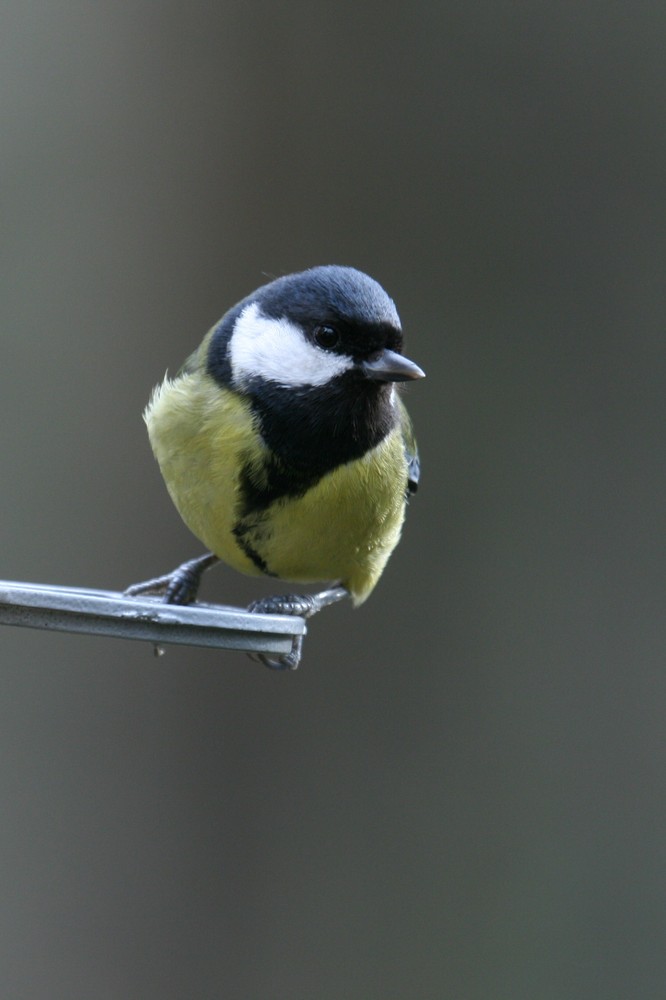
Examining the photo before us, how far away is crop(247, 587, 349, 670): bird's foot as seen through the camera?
144 centimetres

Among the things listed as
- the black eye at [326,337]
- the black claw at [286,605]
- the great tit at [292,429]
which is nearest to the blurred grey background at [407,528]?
the black claw at [286,605]

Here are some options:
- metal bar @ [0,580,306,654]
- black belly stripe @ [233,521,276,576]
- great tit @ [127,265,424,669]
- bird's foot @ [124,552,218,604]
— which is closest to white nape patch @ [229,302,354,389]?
great tit @ [127,265,424,669]

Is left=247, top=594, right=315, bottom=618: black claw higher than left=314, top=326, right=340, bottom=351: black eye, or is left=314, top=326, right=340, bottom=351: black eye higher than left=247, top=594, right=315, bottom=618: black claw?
left=314, top=326, right=340, bottom=351: black eye

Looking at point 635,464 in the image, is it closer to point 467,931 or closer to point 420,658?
point 420,658

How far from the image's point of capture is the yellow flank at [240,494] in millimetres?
1492

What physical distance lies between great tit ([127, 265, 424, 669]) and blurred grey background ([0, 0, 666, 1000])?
3.22 ft

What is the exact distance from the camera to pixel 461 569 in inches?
110

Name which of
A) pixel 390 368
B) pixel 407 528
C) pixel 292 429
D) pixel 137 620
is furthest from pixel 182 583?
pixel 407 528

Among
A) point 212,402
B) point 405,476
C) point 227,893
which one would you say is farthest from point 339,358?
point 227,893

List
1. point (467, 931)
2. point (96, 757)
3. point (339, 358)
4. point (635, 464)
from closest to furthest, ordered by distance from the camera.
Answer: point (339, 358)
point (96, 757)
point (467, 931)
point (635, 464)

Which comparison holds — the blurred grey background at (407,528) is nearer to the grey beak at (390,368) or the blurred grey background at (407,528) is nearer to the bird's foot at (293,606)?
the bird's foot at (293,606)

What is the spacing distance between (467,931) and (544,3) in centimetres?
209

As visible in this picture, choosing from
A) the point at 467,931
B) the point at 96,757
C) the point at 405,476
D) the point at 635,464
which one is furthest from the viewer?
the point at 635,464

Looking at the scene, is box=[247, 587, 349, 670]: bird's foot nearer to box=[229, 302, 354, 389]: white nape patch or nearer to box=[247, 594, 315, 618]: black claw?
box=[247, 594, 315, 618]: black claw
